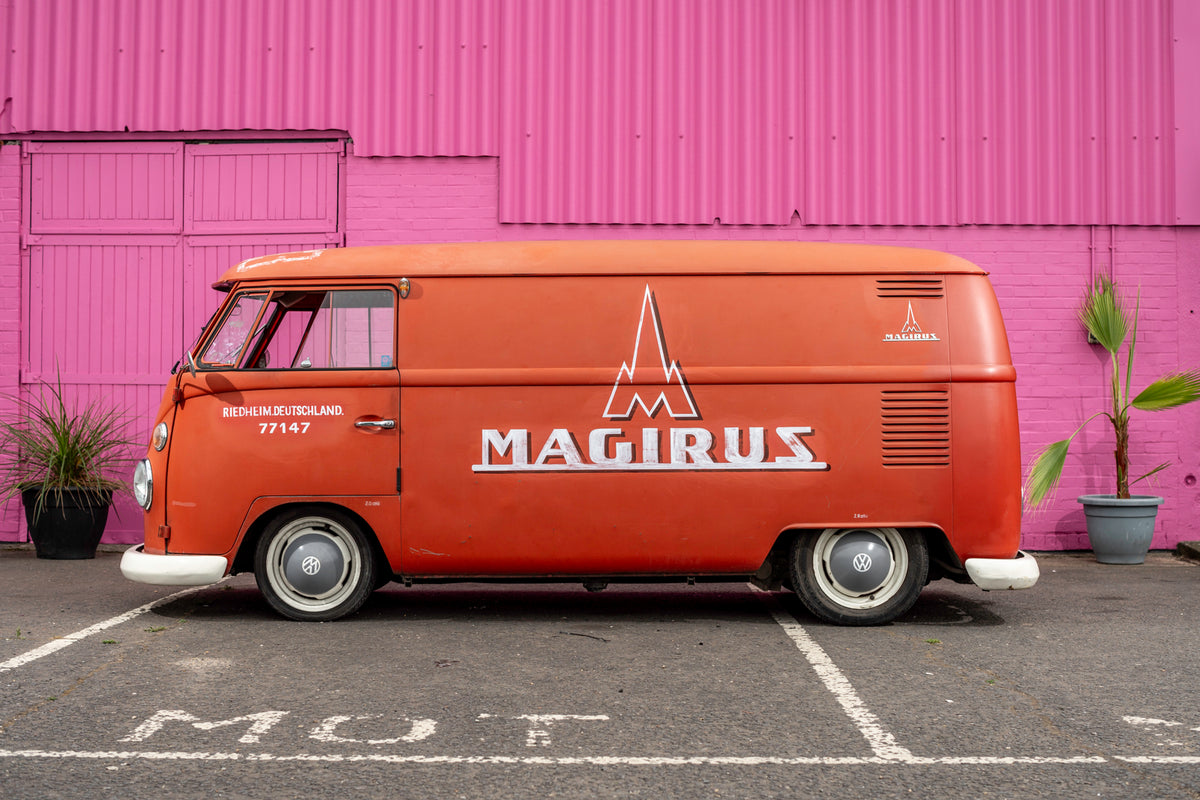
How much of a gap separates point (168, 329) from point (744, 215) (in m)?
5.62

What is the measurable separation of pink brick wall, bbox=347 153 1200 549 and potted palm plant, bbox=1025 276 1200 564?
17cm

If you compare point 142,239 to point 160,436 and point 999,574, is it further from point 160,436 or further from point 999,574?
point 999,574

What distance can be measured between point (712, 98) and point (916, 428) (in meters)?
5.16

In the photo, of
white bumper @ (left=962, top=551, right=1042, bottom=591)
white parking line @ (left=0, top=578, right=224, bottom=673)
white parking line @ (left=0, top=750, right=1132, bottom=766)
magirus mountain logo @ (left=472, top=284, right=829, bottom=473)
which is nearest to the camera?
white parking line @ (left=0, top=750, right=1132, bottom=766)

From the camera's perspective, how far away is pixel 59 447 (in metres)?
9.46

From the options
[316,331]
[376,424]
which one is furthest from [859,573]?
[316,331]

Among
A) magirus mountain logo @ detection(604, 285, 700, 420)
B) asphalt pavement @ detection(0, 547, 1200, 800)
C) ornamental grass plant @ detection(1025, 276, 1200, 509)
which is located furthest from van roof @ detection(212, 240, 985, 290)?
ornamental grass plant @ detection(1025, 276, 1200, 509)

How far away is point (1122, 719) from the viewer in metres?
4.36

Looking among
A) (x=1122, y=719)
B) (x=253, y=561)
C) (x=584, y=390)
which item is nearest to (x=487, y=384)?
(x=584, y=390)

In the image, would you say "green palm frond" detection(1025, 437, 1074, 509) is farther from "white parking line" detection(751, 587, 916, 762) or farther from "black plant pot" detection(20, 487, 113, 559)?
"black plant pot" detection(20, 487, 113, 559)

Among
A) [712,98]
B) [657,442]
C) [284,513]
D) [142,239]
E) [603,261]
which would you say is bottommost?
[284,513]

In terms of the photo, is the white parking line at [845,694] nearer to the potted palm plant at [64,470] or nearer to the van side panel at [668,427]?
the van side panel at [668,427]

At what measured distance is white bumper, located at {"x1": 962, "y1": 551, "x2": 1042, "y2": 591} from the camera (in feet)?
20.1

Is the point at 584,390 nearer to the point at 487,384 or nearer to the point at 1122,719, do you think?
the point at 487,384
